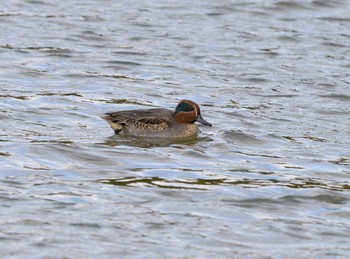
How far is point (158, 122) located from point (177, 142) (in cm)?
33

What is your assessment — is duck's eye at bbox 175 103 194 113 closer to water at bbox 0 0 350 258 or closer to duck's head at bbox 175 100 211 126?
duck's head at bbox 175 100 211 126

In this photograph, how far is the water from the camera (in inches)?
386

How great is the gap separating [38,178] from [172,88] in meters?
6.27

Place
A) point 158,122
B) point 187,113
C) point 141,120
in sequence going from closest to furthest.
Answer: point 141,120 → point 158,122 → point 187,113

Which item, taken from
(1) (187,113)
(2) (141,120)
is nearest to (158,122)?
(2) (141,120)

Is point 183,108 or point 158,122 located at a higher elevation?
point 183,108

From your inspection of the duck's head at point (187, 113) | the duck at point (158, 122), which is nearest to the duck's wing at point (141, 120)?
the duck at point (158, 122)

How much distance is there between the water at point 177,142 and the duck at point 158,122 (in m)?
0.21

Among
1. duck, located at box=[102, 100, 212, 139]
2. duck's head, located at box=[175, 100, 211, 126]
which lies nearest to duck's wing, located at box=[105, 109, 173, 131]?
duck, located at box=[102, 100, 212, 139]

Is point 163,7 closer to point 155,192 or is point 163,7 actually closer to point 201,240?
point 155,192

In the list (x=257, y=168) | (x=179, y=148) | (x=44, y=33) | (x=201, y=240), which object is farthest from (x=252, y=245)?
(x=44, y=33)

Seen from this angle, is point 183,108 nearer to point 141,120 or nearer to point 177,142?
point 177,142

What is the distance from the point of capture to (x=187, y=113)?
14336mm

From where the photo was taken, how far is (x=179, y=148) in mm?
13734
